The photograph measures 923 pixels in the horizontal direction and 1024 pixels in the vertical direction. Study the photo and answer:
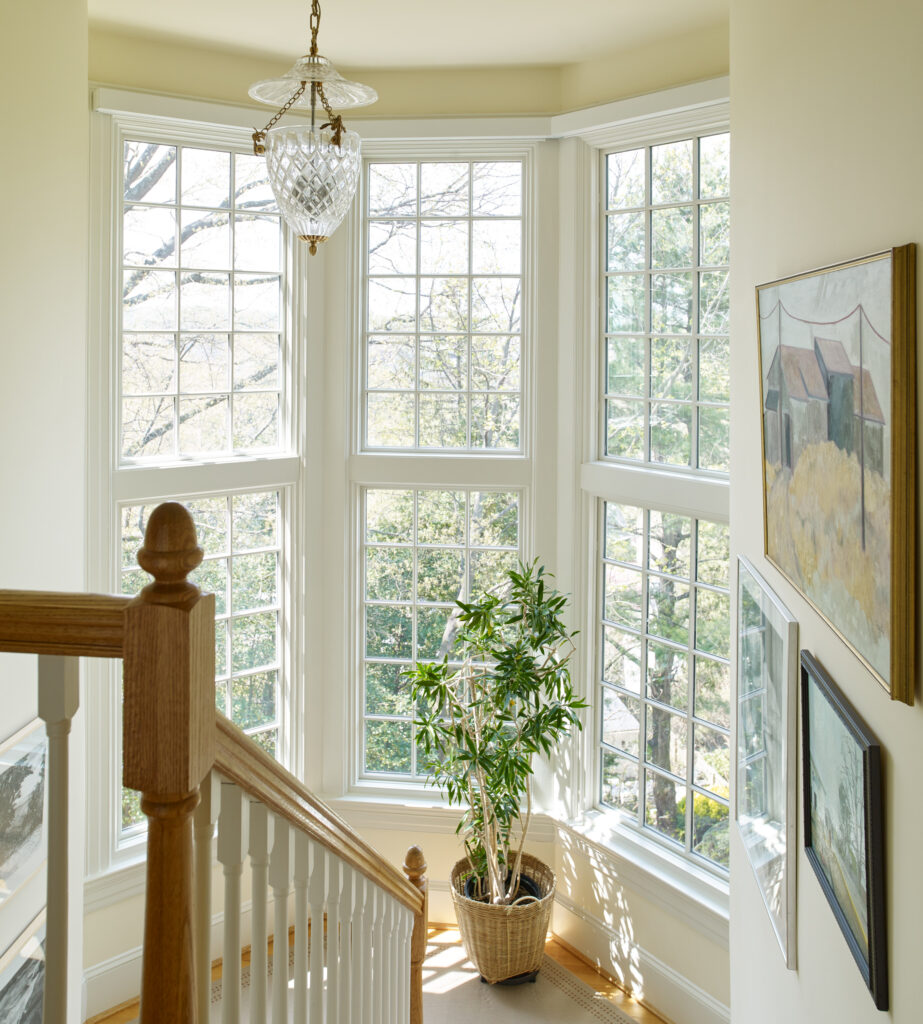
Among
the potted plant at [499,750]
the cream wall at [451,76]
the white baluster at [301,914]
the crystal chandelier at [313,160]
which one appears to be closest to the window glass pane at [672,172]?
the cream wall at [451,76]

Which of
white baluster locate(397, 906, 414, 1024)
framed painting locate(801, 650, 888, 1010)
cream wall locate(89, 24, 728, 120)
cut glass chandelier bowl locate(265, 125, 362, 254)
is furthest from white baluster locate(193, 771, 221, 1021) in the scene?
cream wall locate(89, 24, 728, 120)

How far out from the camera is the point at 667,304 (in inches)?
172

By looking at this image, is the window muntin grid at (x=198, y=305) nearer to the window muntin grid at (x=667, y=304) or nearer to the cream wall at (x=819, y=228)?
the window muntin grid at (x=667, y=304)

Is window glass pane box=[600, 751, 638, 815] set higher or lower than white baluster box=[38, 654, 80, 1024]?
lower

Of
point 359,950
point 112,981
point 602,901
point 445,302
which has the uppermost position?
point 445,302

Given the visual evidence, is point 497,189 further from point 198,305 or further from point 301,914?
point 301,914

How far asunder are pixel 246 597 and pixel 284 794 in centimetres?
358

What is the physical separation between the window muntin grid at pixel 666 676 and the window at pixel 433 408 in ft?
1.90

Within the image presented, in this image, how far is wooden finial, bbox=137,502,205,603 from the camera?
87cm

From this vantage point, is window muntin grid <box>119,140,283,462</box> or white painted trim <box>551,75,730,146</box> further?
window muntin grid <box>119,140,283,462</box>

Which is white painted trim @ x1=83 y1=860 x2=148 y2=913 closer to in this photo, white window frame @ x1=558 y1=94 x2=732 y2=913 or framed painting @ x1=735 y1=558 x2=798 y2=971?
white window frame @ x1=558 y1=94 x2=732 y2=913

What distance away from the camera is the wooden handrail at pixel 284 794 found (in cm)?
114

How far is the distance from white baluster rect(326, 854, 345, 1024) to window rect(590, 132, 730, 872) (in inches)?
105

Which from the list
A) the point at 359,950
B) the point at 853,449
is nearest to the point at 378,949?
the point at 359,950
